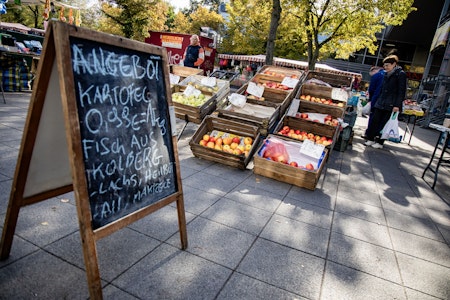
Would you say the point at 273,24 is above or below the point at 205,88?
above

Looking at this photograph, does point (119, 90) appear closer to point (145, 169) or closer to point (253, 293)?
point (145, 169)

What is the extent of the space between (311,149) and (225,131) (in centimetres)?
176

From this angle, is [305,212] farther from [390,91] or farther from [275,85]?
[390,91]

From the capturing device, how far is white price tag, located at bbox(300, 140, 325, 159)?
4809 mm

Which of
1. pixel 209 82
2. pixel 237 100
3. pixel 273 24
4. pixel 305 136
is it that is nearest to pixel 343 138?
pixel 305 136

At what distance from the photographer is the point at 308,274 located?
2557 mm

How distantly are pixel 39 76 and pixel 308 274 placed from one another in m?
2.68

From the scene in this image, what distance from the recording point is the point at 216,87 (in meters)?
7.11

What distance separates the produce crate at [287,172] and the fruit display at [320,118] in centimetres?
168

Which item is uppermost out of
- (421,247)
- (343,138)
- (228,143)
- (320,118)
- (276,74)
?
(276,74)

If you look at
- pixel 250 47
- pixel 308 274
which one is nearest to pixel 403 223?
pixel 308 274

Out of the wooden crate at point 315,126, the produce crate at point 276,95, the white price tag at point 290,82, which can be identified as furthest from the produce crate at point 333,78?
the wooden crate at point 315,126

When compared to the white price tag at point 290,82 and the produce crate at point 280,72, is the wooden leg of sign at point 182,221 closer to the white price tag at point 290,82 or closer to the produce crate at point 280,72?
the white price tag at point 290,82

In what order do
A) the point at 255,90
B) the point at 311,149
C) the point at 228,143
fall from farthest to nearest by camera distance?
the point at 255,90 → the point at 228,143 → the point at 311,149
